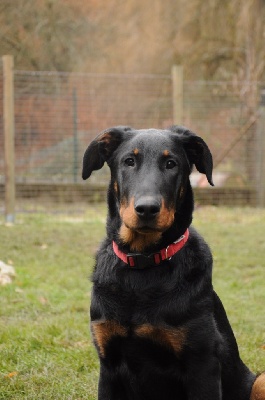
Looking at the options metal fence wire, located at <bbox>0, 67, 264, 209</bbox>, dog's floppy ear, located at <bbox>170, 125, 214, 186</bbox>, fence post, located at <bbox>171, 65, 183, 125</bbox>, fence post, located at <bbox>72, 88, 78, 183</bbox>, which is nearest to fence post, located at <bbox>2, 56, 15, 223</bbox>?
metal fence wire, located at <bbox>0, 67, 264, 209</bbox>

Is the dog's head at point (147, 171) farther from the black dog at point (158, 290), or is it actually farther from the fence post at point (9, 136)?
→ the fence post at point (9, 136)

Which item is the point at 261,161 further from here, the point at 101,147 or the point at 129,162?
the point at 129,162

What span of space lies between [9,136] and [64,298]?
5.09 metres

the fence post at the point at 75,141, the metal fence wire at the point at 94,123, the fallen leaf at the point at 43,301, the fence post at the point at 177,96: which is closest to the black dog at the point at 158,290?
the fallen leaf at the point at 43,301

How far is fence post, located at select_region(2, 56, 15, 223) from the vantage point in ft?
35.0

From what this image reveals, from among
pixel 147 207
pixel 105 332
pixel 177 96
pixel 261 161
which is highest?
pixel 147 207

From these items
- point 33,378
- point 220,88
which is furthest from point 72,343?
point 220,88

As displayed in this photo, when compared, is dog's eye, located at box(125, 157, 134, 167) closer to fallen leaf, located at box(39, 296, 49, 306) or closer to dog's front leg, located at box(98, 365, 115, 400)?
dog's front leg, located at box(98, 365, 115, 400)

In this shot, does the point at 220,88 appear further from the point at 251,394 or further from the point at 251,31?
the point at 251,394

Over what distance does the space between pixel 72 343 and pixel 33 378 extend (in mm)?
758

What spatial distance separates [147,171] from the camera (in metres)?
3.05

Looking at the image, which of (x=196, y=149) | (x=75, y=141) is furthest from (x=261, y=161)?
(x=196, y=149)

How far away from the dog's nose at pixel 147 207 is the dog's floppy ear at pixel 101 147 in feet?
1.80

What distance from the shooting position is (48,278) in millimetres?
6891
